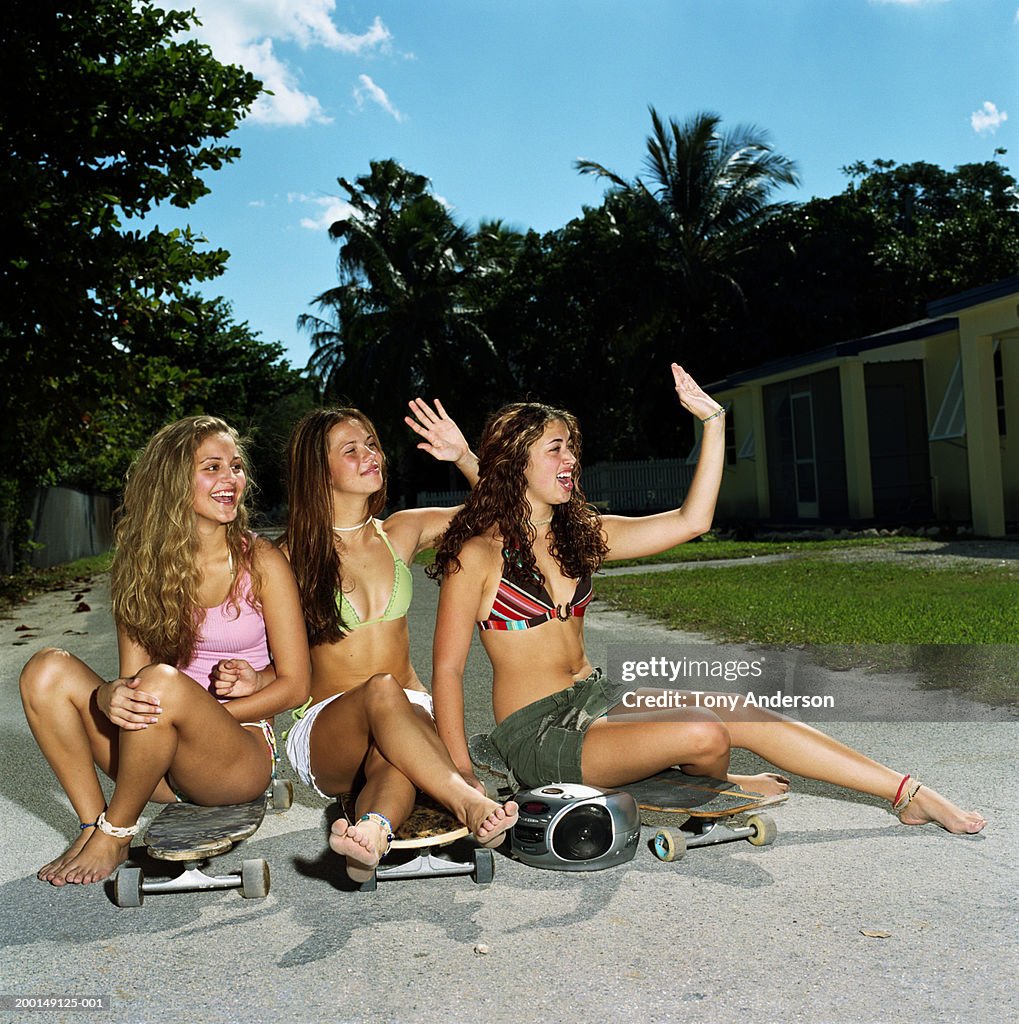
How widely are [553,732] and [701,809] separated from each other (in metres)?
0.53

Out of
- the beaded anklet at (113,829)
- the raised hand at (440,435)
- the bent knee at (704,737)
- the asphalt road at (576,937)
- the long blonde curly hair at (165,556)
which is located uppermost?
the raised hand at (440,435)

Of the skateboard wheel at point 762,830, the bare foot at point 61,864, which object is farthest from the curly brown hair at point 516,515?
the bare foot at point 61,864

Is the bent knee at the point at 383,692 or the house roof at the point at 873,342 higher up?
the house roof at the point at 873,342

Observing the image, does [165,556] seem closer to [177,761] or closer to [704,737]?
[177,761]

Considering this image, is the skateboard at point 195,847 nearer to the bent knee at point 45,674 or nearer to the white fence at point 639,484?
the bent knee at point 45,674

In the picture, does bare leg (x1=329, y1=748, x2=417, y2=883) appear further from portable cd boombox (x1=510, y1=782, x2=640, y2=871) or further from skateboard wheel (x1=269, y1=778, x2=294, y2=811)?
skateboard wheel (x1=269, y1=778, x2=294, y2=811)

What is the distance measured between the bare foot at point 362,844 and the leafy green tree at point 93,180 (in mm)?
10972

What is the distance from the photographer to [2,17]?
13305mm

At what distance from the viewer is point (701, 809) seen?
3754mm

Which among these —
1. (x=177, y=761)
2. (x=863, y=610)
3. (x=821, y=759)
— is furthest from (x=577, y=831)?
(x=863, y=610)

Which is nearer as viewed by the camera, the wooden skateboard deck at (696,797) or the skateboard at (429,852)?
the skateboard at (429,852)

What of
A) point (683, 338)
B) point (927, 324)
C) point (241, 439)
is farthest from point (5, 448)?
point (683, 338)

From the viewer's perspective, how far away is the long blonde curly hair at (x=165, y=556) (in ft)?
12.5

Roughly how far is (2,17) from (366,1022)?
1368 cm
